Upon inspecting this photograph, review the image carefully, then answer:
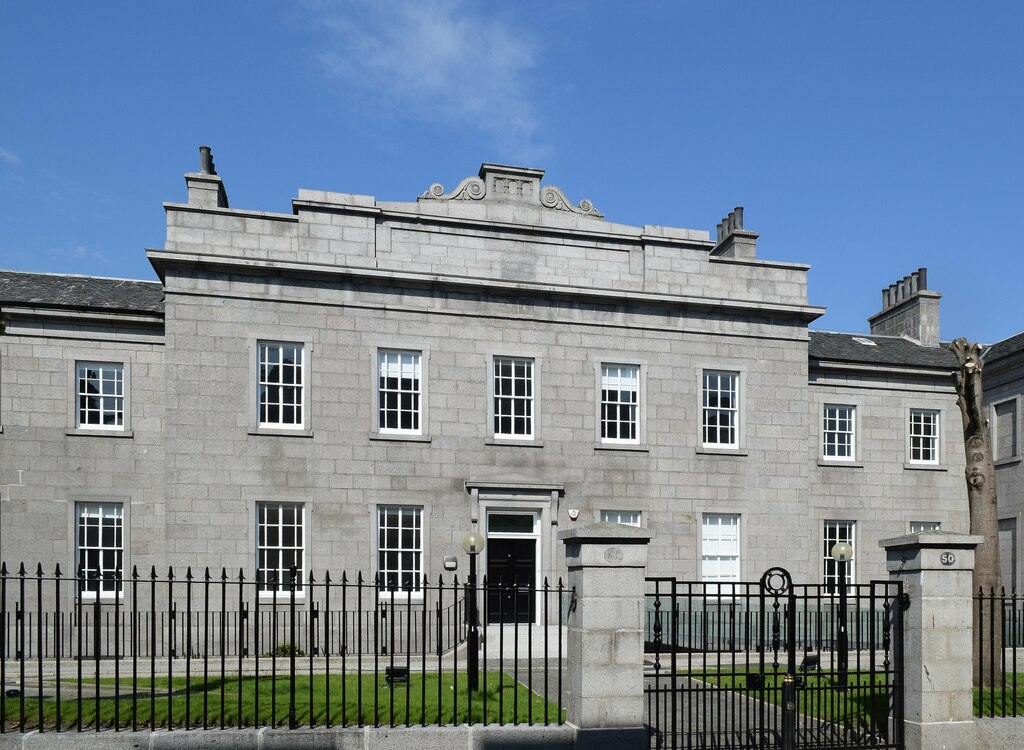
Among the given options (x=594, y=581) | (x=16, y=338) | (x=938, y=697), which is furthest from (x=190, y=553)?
(x=938, y=697)

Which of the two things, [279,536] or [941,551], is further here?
[279,536]

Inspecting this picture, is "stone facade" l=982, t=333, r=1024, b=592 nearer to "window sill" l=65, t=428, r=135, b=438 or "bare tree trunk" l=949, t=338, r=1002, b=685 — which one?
"bare tree trunk" l=949, t=338, r=1002, b=685

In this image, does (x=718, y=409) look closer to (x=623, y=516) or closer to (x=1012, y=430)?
(x=623, y=516)

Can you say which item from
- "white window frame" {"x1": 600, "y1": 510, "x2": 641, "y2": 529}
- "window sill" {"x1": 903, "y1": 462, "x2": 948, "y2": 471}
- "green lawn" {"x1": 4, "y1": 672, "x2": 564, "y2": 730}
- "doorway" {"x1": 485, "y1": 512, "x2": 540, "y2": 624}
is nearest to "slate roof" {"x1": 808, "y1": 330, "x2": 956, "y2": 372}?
"window sill" {"x1": 903, "y1": 462, "x2": 948, "y2": 471}

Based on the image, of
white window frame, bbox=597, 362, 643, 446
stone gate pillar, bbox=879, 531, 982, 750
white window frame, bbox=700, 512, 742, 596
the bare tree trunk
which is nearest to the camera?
stone gate pillar, bbox=879, 531, 982, 750

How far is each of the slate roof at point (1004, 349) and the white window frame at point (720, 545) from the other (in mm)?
8923

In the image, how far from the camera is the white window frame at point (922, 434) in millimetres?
27078

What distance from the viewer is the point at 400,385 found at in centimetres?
2233

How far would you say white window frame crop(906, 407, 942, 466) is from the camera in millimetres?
27078

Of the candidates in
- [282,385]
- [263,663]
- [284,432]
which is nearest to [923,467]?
[284,432]

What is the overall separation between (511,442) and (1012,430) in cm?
1398

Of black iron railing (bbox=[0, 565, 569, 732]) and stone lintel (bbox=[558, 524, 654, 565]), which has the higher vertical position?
stone lintel (bbox=[558, 524, 654, 565])

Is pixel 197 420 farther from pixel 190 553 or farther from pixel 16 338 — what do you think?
pixel 16 338

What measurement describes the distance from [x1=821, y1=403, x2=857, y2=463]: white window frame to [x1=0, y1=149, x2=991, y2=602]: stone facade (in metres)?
1.79
